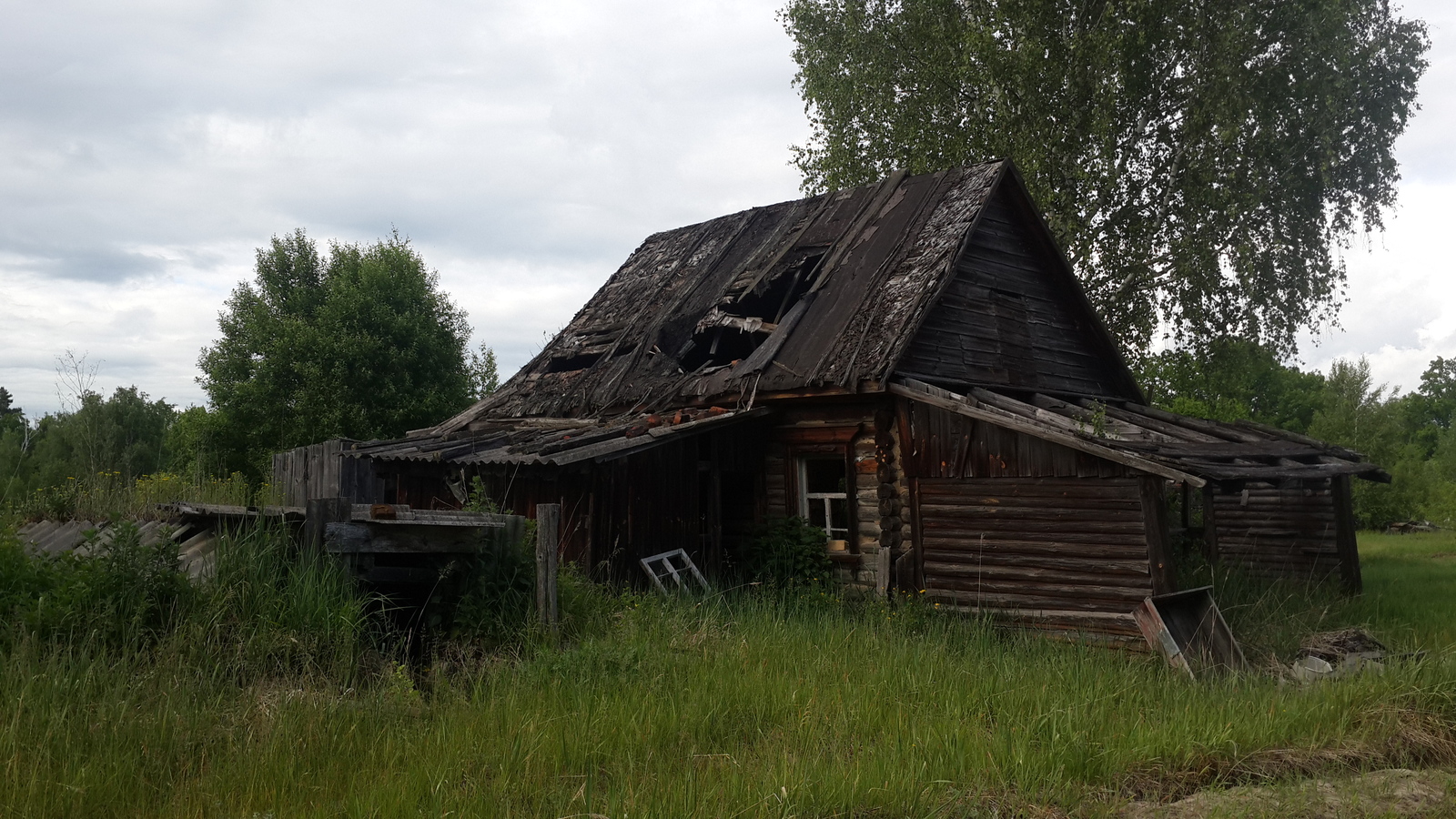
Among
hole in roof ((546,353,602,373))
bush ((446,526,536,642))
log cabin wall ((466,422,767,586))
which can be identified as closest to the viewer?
bush ((446,526,536,642))

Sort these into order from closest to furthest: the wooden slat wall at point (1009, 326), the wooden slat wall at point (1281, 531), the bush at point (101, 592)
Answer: the bush at point (101, 592) < the wooden slat wall at point (1009, 326) < the wooden slat wall at point (1281, 531)

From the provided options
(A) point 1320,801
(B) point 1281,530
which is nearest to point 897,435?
(A) point 1320,801

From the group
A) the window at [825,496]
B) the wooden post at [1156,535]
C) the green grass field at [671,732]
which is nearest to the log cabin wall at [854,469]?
the window at [825,496]

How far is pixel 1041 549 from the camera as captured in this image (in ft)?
33.4

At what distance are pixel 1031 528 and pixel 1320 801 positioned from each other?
218 inches

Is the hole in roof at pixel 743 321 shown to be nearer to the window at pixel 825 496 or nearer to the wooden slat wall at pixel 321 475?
the window at pixel 825 496

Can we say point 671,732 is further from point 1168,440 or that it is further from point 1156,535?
point 1168,440

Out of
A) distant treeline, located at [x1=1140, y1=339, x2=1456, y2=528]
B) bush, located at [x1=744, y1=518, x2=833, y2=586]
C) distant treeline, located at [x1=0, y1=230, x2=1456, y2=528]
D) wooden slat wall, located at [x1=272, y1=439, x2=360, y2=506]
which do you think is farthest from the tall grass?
distant treeline, located at [x1=1140, y1=339, x2=1456, y2=528]

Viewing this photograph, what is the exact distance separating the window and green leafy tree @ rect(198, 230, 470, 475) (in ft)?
62.7

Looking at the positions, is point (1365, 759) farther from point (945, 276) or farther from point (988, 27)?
point (988, 27)

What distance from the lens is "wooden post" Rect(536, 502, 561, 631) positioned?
7055 mm

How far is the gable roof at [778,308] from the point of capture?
40.0 feet

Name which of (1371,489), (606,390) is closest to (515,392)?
(606,390)

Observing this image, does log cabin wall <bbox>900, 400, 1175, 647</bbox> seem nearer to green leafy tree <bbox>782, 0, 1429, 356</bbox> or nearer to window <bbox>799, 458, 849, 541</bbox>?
window <bbox>799, 458, 849, 541</bbox>
